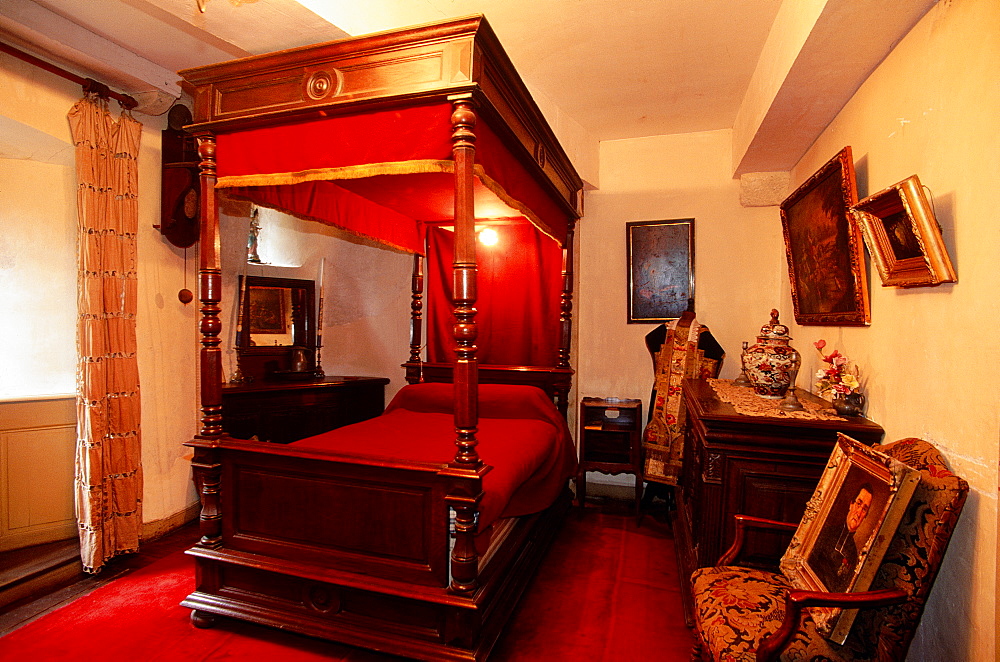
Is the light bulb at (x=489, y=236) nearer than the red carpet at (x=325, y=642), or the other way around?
the red carpet at (x=325, y=642)

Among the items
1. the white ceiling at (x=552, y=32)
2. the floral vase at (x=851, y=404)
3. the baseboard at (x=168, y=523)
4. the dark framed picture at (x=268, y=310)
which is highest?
the white ceiling at (x=552, y=32)

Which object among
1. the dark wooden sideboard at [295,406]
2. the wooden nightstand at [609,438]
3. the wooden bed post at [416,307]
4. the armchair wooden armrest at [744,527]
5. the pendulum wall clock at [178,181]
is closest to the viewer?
the armchair wooden armrest at [744,527]

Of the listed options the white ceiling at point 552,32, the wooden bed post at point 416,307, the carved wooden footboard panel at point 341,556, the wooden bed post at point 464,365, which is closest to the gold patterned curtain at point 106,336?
the white ceiling at point 552,32

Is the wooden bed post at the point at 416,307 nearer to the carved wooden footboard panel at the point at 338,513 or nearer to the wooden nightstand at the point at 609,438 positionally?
the wooden nightstand at the point at 609,438

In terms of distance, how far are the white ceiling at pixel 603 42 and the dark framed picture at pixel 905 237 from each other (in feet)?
2.26

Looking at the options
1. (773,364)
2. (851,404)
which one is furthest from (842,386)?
(773,364)

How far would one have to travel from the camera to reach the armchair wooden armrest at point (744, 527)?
Answer: 6.40ft

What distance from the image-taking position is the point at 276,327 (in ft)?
14.9

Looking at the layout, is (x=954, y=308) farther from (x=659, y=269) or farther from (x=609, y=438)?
(x=659, y=269)

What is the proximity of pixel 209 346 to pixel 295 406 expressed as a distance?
5.60 ft

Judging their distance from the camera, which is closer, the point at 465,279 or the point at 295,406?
the point at 465,279

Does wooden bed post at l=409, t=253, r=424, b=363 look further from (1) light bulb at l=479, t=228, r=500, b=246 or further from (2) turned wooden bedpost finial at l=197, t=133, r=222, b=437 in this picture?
(2) turned wooden bedpost finial at l=197, t=133, r=222, b=437

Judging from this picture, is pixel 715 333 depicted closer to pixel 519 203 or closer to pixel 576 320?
pixel 576 320

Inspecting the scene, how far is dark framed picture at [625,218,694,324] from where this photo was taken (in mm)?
4207
